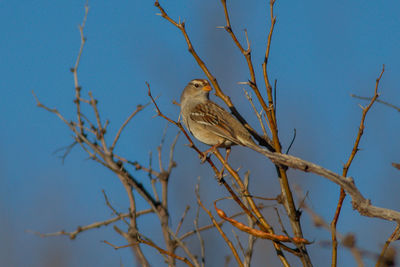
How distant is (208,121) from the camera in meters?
5.98

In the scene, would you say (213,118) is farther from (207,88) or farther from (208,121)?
(207,88)

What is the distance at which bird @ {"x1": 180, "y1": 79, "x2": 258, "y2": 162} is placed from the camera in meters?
5.55

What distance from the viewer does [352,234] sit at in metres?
1.82

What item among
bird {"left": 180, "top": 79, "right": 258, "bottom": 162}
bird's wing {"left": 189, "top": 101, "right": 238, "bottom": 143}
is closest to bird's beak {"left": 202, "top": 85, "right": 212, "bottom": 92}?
bird {"left": 180, "top": 79, "right": 258, "bottom": 162}

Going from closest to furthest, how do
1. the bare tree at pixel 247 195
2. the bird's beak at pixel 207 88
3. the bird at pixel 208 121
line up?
the bare tree at pixel 247 195
the bird at pixel 208 121
the bird's beak at pixel 207 88

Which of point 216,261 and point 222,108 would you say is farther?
point 216,261

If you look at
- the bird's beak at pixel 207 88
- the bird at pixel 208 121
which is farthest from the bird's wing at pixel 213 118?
the bird's beak at pixel 207 88

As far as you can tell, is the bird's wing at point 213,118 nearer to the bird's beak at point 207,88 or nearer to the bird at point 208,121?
the bird at point 208,121

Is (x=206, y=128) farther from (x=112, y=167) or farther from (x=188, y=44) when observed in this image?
(x=188, y=44)

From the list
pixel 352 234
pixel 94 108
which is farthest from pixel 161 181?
pixel 352 234

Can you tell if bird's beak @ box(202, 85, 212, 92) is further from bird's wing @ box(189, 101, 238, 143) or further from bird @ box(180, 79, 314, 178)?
bird's wing @ box(189, 101, 238, 143)

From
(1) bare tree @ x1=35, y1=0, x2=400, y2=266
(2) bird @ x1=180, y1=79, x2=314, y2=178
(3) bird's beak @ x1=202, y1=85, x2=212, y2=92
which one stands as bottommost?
(1) bare tree @ x1=35, y1=0, x2=400, y2=266

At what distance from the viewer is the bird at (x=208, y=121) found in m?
5.55

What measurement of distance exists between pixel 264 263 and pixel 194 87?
8.80 feet
